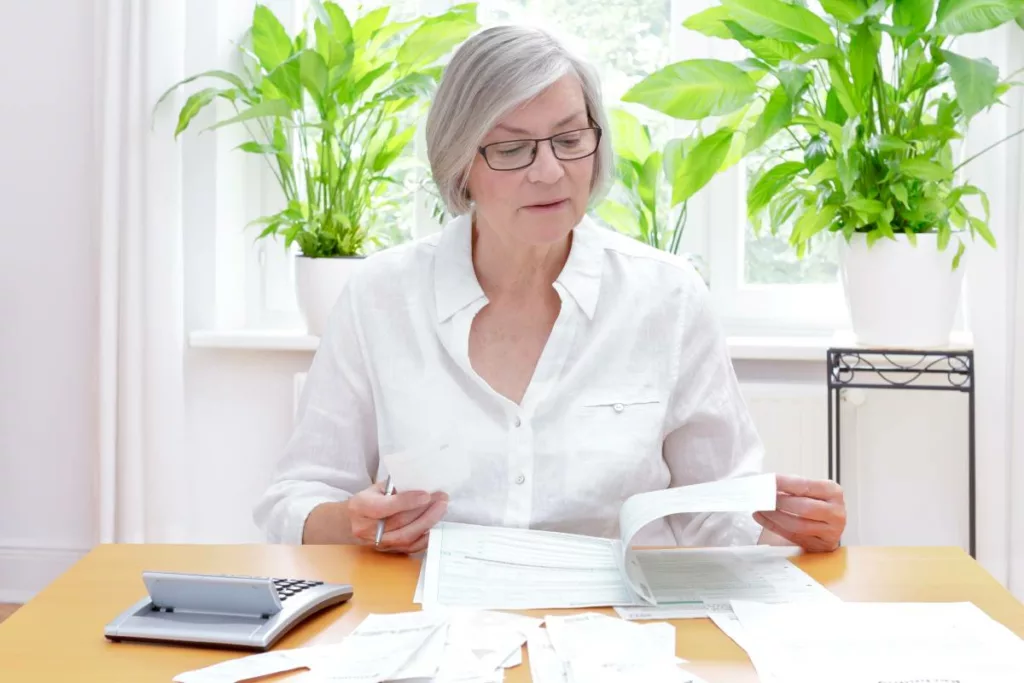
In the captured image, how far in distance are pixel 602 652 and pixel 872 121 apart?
1.63 m

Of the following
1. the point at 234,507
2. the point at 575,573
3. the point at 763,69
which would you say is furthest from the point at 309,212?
the point at 575,573

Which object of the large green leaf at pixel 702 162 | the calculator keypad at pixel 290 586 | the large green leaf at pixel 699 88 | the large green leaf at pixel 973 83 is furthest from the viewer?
the large green leaf at pixel 702 162

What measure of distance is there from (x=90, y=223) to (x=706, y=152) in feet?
5.22

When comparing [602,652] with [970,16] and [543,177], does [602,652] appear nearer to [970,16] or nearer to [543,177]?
[543,177]

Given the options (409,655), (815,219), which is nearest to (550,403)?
(409,655)

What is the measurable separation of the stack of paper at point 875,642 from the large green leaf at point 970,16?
142 cm

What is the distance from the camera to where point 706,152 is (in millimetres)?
2506

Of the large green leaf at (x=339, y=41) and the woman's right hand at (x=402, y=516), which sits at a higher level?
the large green leaf at (x=339, y=41)

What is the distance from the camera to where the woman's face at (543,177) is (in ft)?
5.06

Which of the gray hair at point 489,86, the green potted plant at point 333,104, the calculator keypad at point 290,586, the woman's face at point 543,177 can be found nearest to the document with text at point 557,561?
the calculator keypad at point 290,586

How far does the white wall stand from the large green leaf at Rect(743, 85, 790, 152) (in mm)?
1674

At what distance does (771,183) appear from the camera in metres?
2.49

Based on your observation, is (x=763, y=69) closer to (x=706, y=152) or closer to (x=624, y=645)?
(x=706, y=152)

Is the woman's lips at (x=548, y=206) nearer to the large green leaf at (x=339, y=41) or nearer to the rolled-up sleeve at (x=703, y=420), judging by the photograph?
the rolled-up sleeve at (x=703, y=420)
